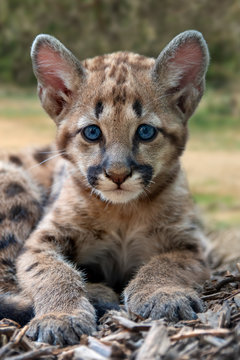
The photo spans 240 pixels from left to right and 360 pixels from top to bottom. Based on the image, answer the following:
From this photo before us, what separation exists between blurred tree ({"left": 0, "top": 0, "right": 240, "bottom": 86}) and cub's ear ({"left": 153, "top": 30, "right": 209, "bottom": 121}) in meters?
2.63

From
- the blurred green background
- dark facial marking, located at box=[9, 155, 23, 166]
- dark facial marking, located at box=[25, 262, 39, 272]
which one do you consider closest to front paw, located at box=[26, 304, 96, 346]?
dark facial marking, located at box=[25, 262, 39, 272]

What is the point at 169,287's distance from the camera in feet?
9.96

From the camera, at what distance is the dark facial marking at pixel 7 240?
3.54 metres

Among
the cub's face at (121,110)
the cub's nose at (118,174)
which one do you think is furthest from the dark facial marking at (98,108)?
the cub's nose at (118,174)

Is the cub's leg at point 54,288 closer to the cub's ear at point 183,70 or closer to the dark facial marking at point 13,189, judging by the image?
the dark facial marking at point 13,189

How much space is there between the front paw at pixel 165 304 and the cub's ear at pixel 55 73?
1.39 m

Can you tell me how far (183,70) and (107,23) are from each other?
115 inches

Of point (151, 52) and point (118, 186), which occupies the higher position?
point (151, 52)

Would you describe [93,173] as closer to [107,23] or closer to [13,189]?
[13,189]

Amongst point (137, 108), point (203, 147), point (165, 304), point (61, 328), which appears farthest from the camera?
point (203, 147)

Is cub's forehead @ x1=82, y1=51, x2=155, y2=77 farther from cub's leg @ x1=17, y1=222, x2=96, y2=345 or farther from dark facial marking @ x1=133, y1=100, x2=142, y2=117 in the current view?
cub's leg @ x1=17, y1=222, x2=96, y2=345

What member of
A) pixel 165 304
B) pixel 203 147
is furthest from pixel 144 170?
pixel 203 147

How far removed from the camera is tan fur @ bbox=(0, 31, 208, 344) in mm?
3115

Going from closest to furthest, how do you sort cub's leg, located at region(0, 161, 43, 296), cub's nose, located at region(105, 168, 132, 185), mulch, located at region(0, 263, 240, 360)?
1. mulch, located at region(0, 263, 240, 360)
2. cub's nose, located at region(105, 168, 132, 185)
3. cub's leg, located at region(0, 161, 43, 296)
